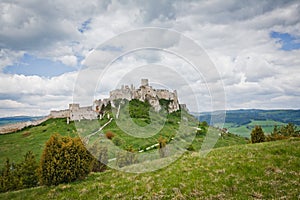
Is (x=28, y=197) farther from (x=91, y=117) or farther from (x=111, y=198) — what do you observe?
(x=91, y=117)

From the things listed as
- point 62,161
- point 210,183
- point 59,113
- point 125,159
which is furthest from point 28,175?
point 59,113

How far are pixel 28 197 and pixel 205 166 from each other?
14247 millimetres

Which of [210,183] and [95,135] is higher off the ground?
[210,183]

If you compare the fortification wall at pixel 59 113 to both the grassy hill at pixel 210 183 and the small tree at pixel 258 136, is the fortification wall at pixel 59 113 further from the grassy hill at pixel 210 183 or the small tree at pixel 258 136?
the grassy hill at pixel 210 183

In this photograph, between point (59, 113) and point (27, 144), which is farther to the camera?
point (59, 113)

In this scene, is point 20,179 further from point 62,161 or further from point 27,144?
point 27,144

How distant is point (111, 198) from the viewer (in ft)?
Result: 49.7

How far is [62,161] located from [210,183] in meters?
12.3

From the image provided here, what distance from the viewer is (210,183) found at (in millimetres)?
15422

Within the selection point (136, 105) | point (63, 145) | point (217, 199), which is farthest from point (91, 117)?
point (217, 199)

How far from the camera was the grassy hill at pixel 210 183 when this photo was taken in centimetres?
1370

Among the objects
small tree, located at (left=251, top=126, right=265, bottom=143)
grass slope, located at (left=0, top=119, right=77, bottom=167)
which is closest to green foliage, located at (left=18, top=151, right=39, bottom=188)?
small tree, located at (left=251, top=126, right=265, bottom=143)

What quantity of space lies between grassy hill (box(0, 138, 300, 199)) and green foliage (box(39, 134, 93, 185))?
34.2 inches

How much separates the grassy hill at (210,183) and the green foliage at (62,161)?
0.87 metres
